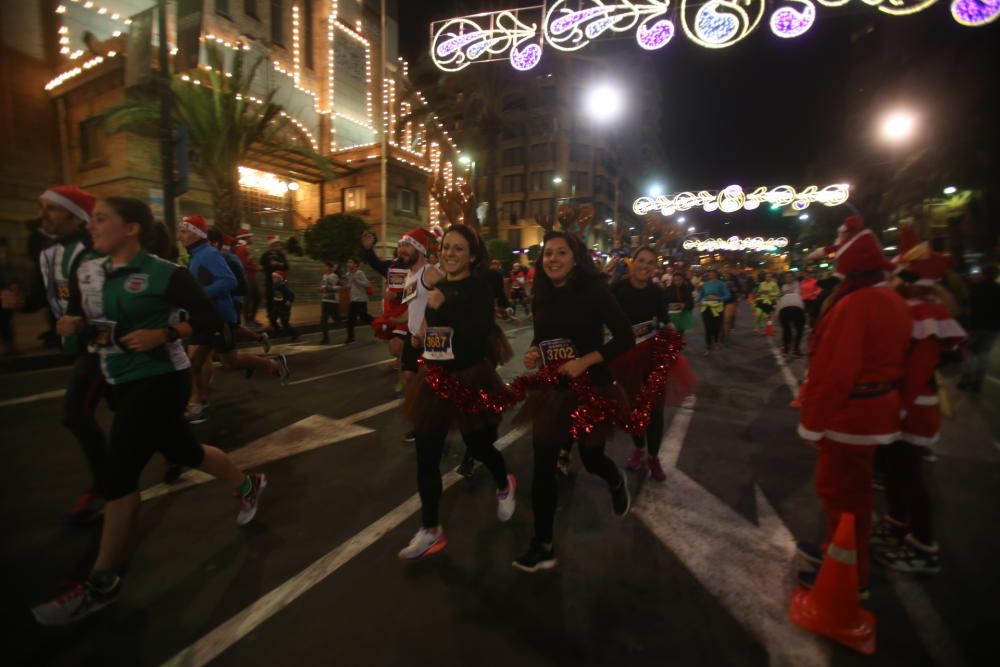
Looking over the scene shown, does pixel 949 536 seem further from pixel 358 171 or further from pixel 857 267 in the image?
pixel 358 171

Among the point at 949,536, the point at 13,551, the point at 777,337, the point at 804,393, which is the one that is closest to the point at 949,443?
the point at 949,536

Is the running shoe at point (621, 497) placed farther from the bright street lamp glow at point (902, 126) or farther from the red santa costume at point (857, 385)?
the bright street lamp glow at point (902, 126)

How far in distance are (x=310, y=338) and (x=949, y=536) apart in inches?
454

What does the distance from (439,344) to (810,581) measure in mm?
2546

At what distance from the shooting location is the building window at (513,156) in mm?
59281

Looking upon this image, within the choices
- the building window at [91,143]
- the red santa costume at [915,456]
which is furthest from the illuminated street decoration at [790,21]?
the building window at [91,143]

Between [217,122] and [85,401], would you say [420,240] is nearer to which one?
[85,401]

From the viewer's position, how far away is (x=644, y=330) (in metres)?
4.24

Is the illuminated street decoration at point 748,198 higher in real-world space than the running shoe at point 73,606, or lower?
higher

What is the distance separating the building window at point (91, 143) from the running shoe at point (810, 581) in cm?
2228

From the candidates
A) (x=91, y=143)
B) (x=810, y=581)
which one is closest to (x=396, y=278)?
(x=810, y=581)

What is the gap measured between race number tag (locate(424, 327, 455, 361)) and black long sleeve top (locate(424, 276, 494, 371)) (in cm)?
2

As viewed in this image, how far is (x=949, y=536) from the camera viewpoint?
3.34m

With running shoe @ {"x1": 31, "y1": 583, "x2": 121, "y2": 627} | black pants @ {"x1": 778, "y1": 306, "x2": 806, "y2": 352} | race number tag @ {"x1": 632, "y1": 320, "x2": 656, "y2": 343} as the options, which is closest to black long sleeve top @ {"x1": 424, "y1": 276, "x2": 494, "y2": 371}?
race number tag @ {"x1": 632, "y1": 320, "x2": 656, "y2": 343}
